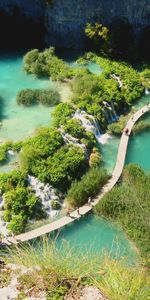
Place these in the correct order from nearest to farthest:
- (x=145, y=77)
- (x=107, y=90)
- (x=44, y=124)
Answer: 1. (x=44, y=124)
2. (x=107, y=90)
3. (x=145, y=77)

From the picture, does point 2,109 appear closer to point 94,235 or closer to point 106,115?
point 106,115

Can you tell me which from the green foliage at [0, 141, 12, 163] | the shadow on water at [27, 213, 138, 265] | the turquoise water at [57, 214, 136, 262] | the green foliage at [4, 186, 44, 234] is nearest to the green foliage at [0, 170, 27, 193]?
the green foliage at [4, 186, 44, 234]

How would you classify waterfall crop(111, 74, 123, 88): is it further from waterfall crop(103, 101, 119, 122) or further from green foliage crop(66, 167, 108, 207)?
green foliage crop(66, 167, 108, 207)

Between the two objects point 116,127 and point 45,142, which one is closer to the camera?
point 45,142

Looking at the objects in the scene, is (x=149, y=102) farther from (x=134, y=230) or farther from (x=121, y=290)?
(x=121, y=290)

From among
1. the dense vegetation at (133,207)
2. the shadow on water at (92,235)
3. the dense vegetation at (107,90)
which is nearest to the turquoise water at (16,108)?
the dense vegetation at (107,90)

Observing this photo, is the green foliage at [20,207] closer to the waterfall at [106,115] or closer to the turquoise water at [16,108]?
the turquoise water at [16,108]

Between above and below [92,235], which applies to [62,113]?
above

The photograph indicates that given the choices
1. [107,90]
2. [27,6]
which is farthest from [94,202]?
[27,6]
